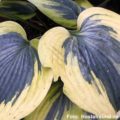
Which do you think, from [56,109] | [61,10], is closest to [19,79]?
[56,109]

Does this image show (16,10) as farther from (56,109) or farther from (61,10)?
(56,109)

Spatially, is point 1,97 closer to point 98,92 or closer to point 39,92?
point 39,92

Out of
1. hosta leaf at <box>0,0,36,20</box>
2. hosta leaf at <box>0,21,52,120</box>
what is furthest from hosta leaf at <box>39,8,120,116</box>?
hosta leaf at <box>0,0,36,20</box>

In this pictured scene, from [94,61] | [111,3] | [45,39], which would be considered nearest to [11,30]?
[45,39]

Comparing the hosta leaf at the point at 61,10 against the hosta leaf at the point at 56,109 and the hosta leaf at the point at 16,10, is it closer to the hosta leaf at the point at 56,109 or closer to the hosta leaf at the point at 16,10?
the hosta leaf at the point at 16,10

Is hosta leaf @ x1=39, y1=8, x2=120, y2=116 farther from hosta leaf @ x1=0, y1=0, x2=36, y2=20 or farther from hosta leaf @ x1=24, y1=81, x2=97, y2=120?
hosta leaf @ x1=0, y1=0, x2=36, y2=20

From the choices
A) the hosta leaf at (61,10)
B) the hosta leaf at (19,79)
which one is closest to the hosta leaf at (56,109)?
the hosta leaf at (19,79)
